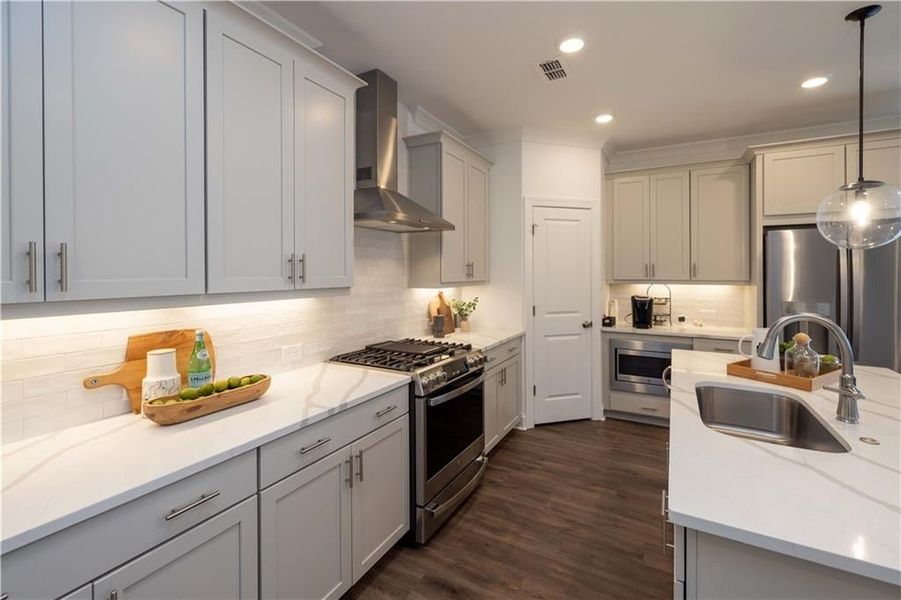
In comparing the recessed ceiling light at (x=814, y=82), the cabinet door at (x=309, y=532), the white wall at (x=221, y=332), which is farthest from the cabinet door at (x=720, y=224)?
the cabinet door at (x=309, y=532)

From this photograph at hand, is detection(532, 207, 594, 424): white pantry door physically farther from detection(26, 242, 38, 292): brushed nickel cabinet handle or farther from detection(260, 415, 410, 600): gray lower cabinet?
detection(26, 242, 38, 292): brushed nickel cabinet handle

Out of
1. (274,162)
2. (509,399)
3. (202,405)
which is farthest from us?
(509,399)

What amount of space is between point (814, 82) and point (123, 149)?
4.18 metres

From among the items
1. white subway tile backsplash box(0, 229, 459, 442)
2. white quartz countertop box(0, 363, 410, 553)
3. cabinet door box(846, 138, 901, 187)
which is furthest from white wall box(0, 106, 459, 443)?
cabinet door box(846, 138, 901, 187)

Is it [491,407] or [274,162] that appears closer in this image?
[274,162]

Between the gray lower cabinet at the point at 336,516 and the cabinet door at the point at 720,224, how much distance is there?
3.61 metres

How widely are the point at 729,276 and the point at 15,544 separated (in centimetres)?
493

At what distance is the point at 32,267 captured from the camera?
1115 millimetres

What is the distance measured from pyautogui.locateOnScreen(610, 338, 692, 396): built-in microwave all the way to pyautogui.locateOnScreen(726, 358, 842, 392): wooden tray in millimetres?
1897

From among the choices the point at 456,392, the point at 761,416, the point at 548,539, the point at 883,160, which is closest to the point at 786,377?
the point at 761,416

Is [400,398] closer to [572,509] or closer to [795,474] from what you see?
[572,509]

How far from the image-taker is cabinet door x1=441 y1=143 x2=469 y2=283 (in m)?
3.20

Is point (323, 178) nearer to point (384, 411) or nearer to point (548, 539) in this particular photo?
point (384, 411)

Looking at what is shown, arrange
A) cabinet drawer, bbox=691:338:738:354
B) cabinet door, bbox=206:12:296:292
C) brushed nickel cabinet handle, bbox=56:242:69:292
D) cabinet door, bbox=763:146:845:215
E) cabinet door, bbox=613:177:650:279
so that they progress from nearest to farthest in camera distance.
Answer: brushed nickel cabinet handle, bbox=56:242:69:292 → cabinet door, bbox=206:12:296:292 → cabinet door, bbox=763:146:845:215 → cabinet drawer, bbox=691:338:738:354 → cabinet door, bbox=613:177:650:279
